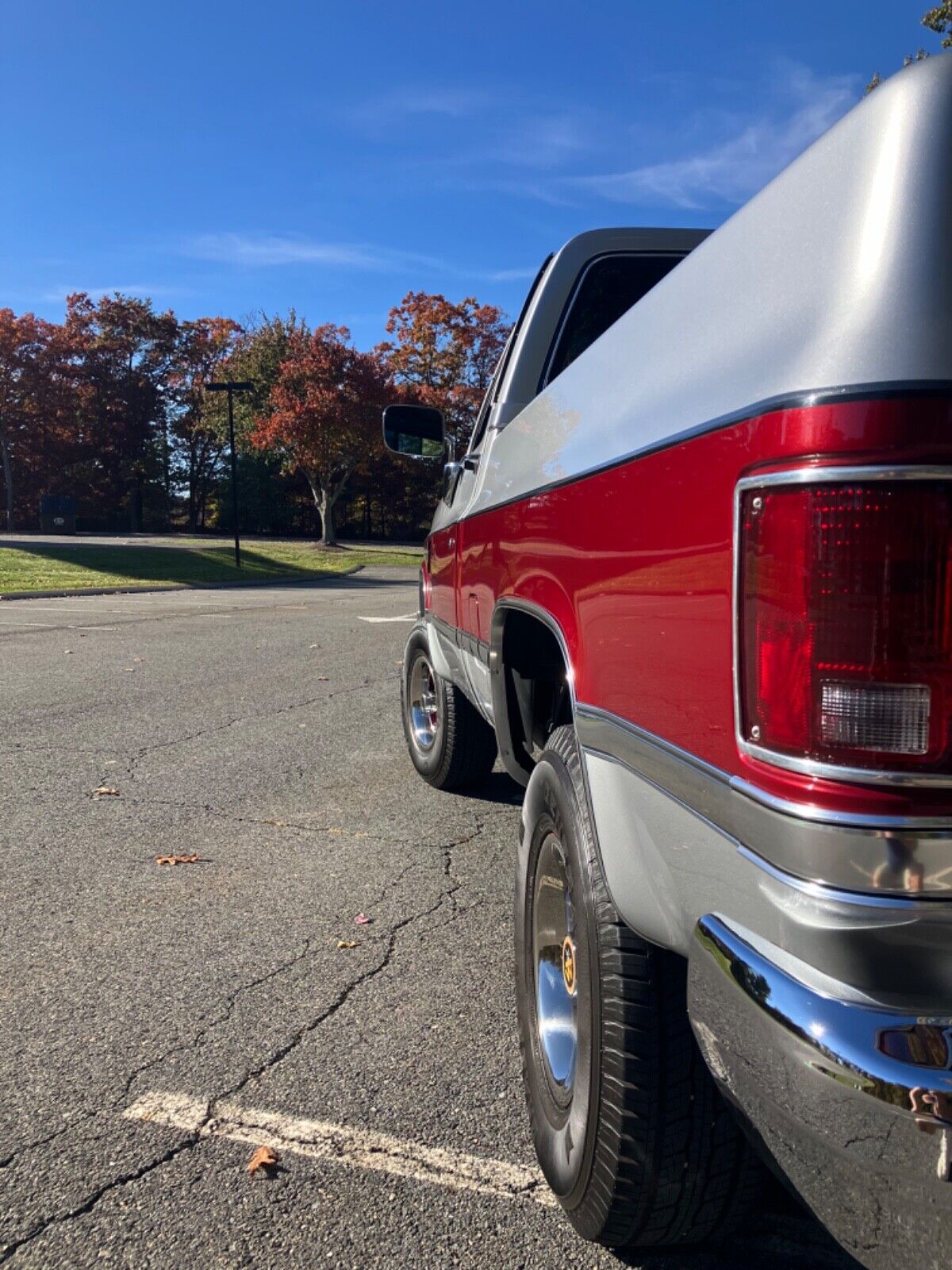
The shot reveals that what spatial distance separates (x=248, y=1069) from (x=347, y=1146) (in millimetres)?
436

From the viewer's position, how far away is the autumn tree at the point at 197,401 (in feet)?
172

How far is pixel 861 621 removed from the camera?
1.22m

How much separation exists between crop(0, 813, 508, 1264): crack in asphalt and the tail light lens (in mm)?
1465

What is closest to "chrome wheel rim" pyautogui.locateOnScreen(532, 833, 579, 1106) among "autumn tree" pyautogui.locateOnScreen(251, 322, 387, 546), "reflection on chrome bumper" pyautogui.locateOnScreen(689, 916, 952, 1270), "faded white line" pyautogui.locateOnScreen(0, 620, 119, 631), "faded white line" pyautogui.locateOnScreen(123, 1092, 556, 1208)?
"faded white line" pyautogui.locateOnScreen(123, 1092, 556, 1208)

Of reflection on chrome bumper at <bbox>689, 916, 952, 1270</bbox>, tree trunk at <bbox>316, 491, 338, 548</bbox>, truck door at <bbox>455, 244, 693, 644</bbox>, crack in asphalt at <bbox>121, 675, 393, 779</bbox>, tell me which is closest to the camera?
reflection on chrome bumper at <bbox>689, 916, 952, 1270</bbox>

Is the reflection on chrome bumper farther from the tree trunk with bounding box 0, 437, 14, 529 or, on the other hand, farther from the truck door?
the tree trunk with bounding box 0, 437, 14, 529

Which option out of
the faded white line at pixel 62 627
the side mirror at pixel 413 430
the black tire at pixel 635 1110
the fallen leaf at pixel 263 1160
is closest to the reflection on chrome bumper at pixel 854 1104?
the black tire at pixel 635 1110

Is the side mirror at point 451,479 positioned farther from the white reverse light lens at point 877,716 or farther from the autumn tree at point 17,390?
the autumn tree at point 17,390

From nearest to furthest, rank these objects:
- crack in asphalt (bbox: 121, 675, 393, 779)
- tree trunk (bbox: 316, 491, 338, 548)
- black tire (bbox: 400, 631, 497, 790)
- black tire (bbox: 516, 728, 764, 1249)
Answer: black tire (bbox: 516, 728, 764, 1249) → black tire (bbox: 400, 631, 497, 790) → crack in asphalt (bbox: 121, 675, 393, 779) → tree trunk (bbox: 316, 491, 338, 548)

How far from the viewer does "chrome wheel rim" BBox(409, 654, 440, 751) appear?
546 cm

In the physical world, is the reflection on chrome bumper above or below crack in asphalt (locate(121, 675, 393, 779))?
above

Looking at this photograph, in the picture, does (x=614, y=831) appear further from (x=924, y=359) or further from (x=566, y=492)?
(x=924, y=359)

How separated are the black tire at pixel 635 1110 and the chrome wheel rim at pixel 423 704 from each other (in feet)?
11.2

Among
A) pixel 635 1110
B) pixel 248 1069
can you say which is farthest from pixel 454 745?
pixel 635 1110
